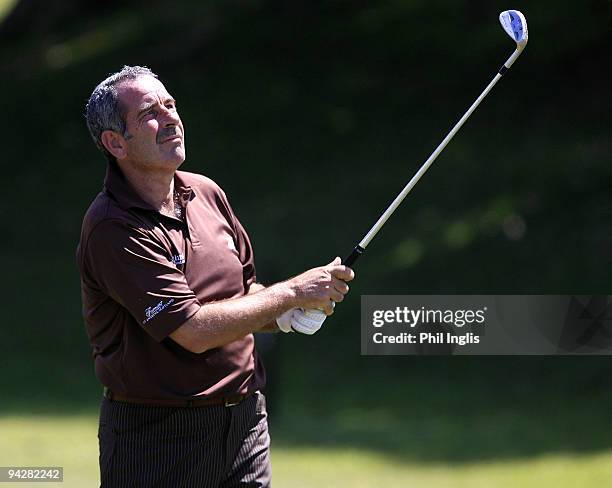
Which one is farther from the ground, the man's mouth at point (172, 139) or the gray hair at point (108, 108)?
the gray hair at point (108, 108)

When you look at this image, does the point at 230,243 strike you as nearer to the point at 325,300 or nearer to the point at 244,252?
the point at 244,252

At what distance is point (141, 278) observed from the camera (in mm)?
3971

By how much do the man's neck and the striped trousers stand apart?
67cm

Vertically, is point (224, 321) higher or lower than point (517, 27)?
lower

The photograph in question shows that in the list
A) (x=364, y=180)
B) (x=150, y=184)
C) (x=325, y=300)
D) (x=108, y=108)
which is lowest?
(x=325, y=300)

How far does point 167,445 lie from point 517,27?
195cm

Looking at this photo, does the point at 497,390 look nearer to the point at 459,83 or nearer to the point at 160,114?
the point at 459,83

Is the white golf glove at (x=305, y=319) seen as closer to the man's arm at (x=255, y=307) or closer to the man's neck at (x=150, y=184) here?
the man's arm at (x=255, y=307)

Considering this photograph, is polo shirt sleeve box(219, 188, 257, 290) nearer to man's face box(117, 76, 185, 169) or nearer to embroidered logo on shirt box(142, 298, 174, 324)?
man's face box(117, 76, 185, 169)

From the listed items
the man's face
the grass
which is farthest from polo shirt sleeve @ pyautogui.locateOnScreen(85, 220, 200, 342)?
the grass

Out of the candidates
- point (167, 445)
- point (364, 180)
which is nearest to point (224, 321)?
point (167, 445)

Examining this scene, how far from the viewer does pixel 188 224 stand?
421cm

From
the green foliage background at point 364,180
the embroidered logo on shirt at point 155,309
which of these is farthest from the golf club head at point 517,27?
the green foliage background at point 364,180

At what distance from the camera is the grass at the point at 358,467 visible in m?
8.12
